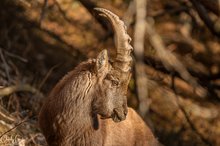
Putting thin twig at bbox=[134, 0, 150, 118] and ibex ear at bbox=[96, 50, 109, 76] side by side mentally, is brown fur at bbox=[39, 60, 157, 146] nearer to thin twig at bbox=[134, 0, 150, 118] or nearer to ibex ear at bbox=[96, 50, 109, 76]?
ibex ear at bbox=[96, 50, 109, 76]

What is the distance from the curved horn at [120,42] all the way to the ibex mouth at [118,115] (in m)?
0.52

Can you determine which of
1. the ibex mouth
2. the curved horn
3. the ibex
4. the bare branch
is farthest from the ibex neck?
the bare branch

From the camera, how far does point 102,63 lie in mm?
8086

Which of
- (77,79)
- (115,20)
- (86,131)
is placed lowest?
(86,131)

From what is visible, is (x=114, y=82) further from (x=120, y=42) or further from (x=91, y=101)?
(x=120, y=42)

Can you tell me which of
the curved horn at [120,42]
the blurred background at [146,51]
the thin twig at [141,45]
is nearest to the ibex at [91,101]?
the curved horn at [120,42]

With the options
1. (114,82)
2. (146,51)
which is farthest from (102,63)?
(146,51)

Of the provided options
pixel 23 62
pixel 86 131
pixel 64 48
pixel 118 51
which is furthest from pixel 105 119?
pixel 64 48

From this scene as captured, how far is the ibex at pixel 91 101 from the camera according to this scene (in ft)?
26.4

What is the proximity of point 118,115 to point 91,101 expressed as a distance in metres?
0.40

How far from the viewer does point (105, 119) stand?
333 inches

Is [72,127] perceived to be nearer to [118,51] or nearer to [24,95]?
[118,51]

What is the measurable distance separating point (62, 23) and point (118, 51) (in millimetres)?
7639

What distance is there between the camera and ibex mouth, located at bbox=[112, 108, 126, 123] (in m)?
8.08
